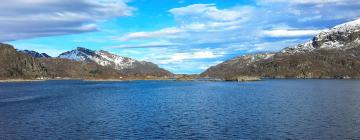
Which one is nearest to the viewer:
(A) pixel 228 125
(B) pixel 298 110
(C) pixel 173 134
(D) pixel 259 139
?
(D) pixel 259 139

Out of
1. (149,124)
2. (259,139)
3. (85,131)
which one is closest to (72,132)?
(85,131)

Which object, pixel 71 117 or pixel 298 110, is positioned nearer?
pixel 71 117

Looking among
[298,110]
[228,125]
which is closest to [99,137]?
[228,125]

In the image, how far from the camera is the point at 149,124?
8725cm

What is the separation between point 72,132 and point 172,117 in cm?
2701

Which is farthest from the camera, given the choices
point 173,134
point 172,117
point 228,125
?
point 172,117

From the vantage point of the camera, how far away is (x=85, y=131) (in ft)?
258

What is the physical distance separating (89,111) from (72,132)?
38.2 metres

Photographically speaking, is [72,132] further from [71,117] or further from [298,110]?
[298,110]

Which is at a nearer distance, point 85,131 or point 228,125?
point 85,131

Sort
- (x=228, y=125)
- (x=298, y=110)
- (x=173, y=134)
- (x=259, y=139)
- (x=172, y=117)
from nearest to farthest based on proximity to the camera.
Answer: (x=259, y=139)
(x=173, y=134)
(x=228, y=125)
(x=172, y=117)
(x=298, y=110)

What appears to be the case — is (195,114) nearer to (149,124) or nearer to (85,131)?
(149,124)

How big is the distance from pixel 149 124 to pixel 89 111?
3312 centimetres

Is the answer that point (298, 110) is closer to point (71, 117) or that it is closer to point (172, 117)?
point (172, 117)
